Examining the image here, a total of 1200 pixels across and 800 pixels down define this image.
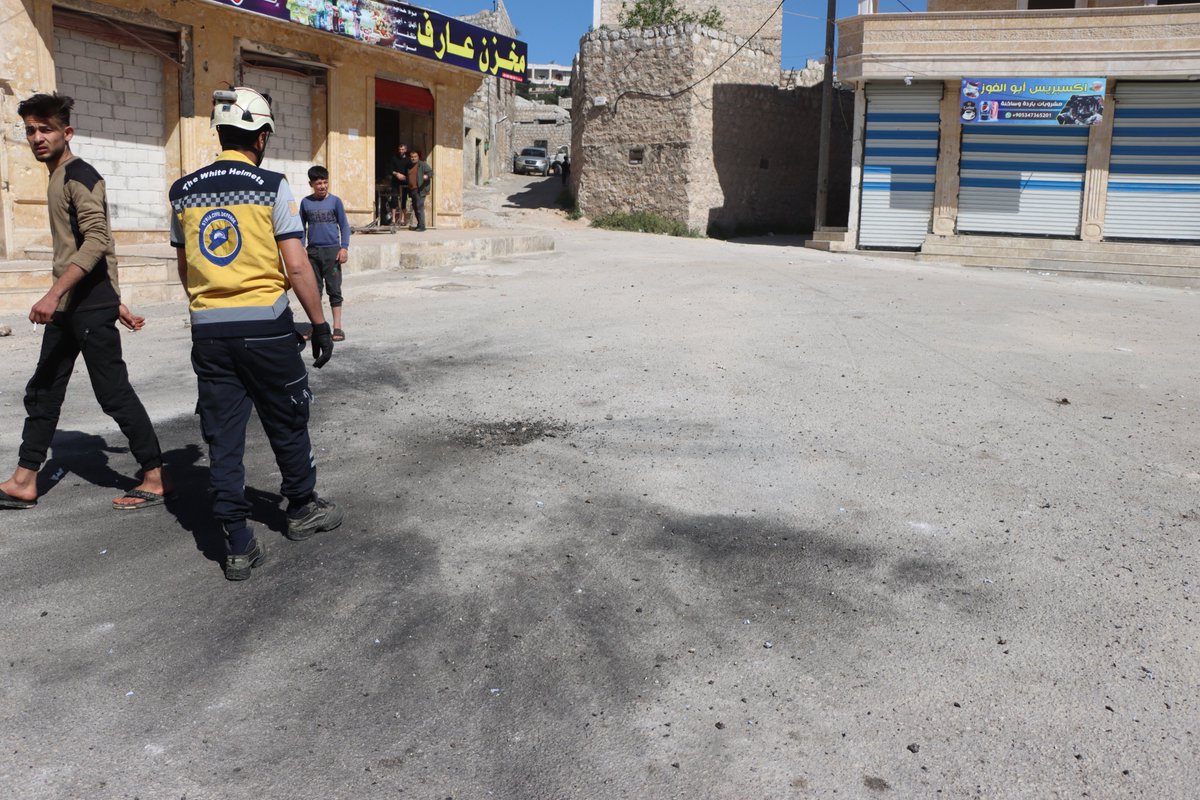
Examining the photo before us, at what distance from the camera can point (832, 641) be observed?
132 inches

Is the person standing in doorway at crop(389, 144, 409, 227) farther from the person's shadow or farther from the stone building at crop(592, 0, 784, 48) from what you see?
the stone building at crop(592, 0, 784, 48)

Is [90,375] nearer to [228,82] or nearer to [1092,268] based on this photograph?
[228,82]

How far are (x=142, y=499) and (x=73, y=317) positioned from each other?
35.6 inches

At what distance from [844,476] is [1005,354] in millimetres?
4232

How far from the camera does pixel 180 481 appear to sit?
16.3 feet

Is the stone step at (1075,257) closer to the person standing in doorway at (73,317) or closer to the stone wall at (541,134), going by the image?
the person standing in doorway at (73,317)

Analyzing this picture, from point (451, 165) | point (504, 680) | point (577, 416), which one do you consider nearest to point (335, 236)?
point (577, 416)

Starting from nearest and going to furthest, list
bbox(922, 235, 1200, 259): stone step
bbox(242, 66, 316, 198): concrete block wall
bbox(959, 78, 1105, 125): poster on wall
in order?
bbox(242, 66, 316, 198): concrete block wall → bbox(922, 235, 1200, 259): stone step → bbox(959, 78, 1105, 125): poster on wall

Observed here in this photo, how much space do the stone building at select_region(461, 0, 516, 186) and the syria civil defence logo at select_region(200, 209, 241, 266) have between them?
29.3 metres

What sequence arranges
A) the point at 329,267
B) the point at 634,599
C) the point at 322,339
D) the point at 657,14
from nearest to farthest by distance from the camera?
the point at 634,599 → the point at 322,339 → the point at 329,267 → the point at 657,14

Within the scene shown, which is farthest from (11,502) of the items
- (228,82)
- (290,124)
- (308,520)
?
(290,124)

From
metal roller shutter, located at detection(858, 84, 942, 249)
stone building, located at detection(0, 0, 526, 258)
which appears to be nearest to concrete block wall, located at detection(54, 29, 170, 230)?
stone building, located at detection(0, 0, 526, 258)

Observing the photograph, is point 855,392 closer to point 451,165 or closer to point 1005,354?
point 1005,354

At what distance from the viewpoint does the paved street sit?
2676mm
